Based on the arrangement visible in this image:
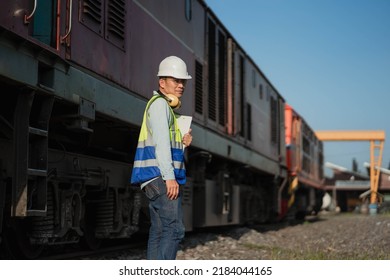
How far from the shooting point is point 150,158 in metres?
4.18

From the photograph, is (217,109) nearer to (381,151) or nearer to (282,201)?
(282,201)

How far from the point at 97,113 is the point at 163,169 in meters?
2.02

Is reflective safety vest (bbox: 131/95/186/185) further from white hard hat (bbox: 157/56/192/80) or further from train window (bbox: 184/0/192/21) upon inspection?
train window (bbox: 184/0/192/21)

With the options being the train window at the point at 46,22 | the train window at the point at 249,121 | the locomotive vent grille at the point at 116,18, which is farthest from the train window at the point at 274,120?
the train window at the point at 46,22

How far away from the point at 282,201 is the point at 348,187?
27858mm

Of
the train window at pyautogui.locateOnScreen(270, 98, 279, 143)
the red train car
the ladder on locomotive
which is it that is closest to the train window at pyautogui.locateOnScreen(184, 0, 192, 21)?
the ladder on locomotive

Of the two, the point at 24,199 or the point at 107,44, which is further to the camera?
the point at 107,44

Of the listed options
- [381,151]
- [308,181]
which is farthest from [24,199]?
[308,181]

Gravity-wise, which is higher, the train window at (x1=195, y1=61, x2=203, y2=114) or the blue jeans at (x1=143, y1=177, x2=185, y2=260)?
the train window at (x1=195, y1=61, x2=203, y2=114)

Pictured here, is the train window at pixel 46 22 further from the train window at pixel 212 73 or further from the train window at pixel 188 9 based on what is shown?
the train window at pixel 212 73

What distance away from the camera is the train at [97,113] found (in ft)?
15.5

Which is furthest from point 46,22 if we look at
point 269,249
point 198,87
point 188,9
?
point 269,249

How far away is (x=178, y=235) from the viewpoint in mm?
4145

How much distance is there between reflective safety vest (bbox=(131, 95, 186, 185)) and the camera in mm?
4164
